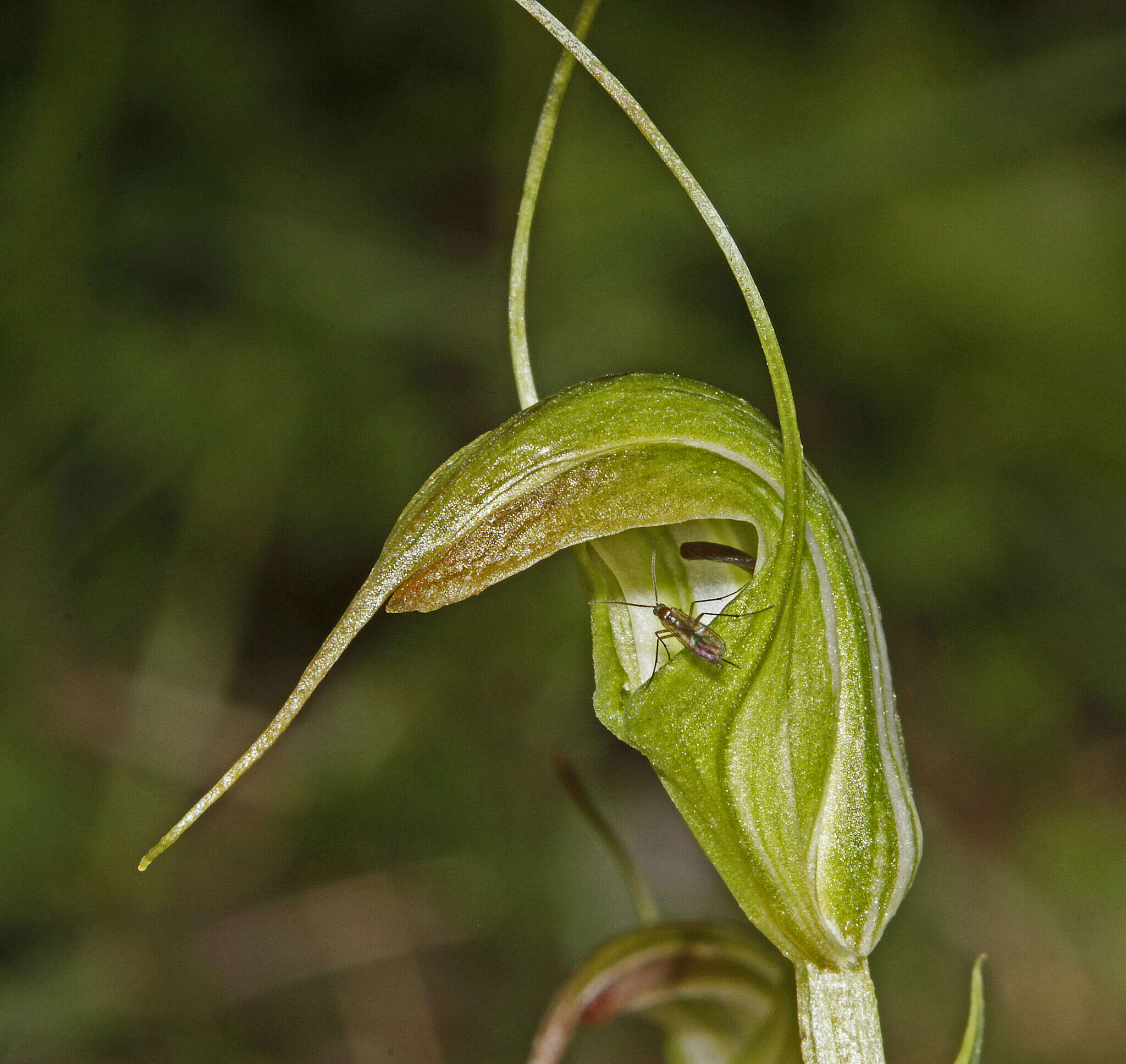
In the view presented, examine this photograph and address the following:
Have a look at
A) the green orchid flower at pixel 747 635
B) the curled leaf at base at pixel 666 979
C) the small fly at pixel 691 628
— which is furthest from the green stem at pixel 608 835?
the green orchid flower at pixel 747 635

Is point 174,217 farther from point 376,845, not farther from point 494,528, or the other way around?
point 494,528

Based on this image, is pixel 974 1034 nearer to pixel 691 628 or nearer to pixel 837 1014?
pixel 837 1014

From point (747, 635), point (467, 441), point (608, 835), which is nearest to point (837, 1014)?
point (747, 635)

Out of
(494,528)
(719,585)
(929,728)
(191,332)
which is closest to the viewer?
(494,528)

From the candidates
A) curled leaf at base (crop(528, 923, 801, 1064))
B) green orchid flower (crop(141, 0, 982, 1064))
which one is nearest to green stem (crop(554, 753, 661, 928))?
curled leaf at base (crop(528, 923, 801, 1064))

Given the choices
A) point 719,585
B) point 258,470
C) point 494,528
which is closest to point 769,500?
point 719,585

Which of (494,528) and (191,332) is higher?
(191,332)
